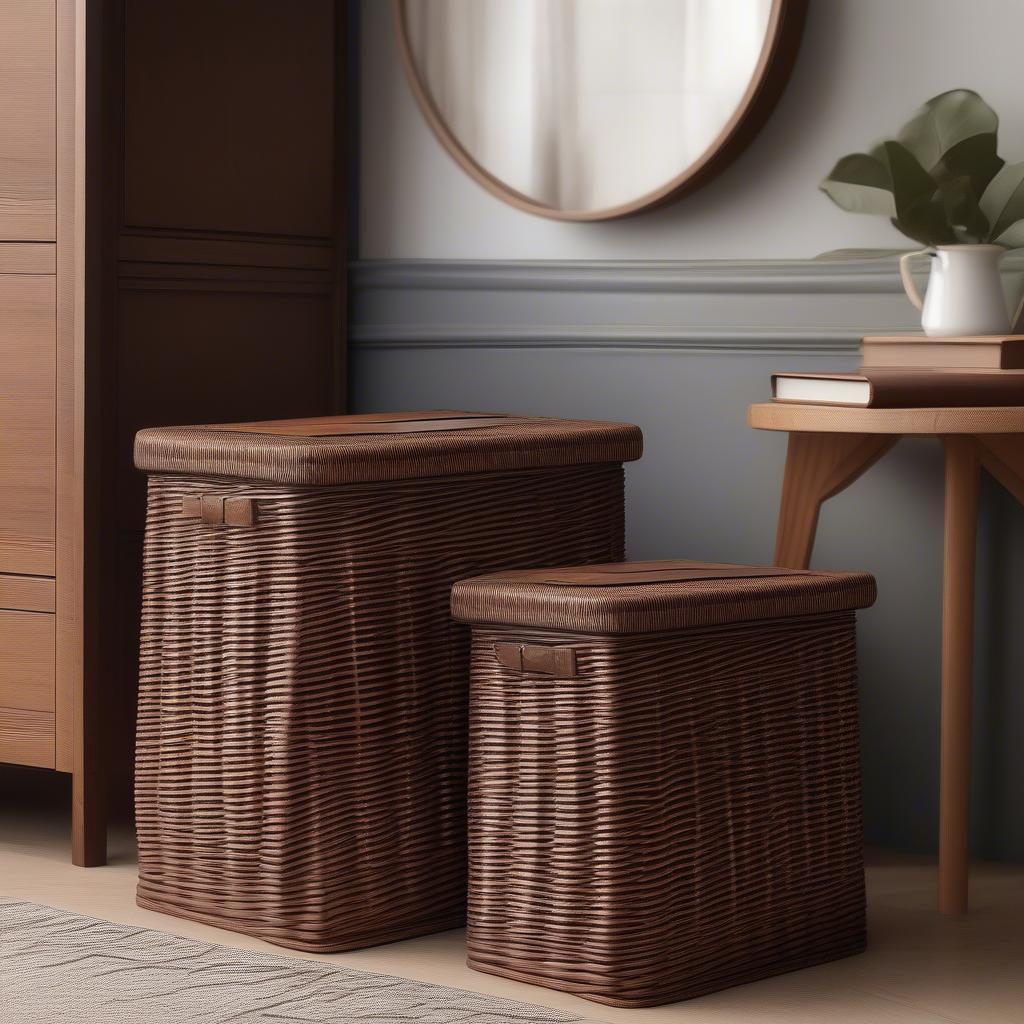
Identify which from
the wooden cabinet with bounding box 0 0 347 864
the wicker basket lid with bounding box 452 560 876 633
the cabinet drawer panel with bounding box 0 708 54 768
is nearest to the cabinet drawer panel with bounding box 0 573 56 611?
the wooden cabinet with bounding box 0 0 347 864

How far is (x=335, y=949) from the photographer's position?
1.77 meters

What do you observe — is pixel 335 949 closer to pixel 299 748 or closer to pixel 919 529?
pixel 299 748

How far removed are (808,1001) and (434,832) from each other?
42 cm

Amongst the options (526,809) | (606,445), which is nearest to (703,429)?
(606,445)

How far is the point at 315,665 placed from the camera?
175 centimetres

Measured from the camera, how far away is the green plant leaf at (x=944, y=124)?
6.54 feet

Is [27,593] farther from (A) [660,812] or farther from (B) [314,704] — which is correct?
(A) [660,812]

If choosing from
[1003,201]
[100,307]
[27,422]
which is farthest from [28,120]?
[1003,201]

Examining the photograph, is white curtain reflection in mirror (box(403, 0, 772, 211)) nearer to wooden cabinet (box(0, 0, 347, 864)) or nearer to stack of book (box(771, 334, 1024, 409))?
wooden cabinet (box(0, 0, 347, 864))

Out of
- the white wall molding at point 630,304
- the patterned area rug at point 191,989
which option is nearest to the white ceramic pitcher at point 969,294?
the white wall molding at point 630,304

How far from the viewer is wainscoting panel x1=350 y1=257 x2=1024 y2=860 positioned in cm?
217

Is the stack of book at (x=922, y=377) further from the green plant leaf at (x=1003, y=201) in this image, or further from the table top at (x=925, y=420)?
the green plant leaf at (x=1003, y=201)

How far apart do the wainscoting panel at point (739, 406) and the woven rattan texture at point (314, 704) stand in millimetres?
499

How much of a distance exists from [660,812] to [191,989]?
1.46 ft
